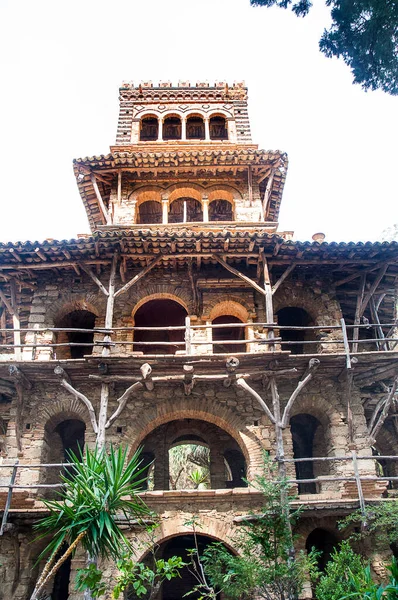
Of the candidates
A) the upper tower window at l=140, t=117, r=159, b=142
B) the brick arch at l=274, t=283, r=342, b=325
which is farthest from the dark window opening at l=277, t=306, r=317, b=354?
the upper tower window at l=140, t=117, r=159, b=142

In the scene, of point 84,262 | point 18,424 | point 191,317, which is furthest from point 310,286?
point 18,424

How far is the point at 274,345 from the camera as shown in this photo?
13039 mm

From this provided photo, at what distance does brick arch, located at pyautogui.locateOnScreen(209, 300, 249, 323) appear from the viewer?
14484mm

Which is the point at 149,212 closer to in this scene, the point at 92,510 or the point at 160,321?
the point at 160,321

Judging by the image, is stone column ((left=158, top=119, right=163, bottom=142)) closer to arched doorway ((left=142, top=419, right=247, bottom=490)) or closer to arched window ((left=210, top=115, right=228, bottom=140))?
arched window ((left=210, top=115, right=228, bottom=140))

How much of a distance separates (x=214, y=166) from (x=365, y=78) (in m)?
10.2

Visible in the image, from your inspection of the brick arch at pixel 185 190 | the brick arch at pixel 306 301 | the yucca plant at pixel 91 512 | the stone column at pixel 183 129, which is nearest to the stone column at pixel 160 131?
the stone column at pixel 183 129

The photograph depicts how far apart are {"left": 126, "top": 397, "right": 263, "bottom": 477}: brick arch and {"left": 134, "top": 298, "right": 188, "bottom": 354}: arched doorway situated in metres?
3.44

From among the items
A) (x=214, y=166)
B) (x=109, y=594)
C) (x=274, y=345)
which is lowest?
(x=109, y=594)

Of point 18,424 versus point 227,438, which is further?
point 227,438

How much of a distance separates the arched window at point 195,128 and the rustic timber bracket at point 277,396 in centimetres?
1264

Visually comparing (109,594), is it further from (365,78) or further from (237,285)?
(365,78)

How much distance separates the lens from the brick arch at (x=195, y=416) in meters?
12.6

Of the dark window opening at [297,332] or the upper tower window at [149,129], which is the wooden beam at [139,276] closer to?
the dark window opening at [297,332]
